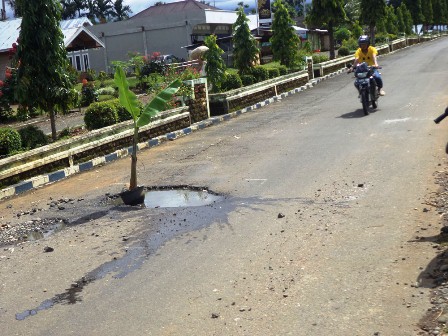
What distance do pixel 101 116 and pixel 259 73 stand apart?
38.5ft

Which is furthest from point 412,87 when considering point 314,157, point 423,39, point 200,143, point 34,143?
point 423,39

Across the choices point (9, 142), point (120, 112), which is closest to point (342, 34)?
point (120, 112)

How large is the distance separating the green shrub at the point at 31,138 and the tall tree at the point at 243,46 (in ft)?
43.0

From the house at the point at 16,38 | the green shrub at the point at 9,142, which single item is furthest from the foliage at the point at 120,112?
the house at the point at 16,38

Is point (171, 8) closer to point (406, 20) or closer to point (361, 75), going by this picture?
point (406, 20)

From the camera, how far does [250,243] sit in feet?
21.9

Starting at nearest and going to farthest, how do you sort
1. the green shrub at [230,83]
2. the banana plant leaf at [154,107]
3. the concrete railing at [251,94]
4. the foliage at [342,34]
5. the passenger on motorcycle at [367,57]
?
the banana plant leaf at [154,107] < the passenger on motorcycle at [367,57] < the concrete railing at [251,94] < the green shrub at [230,83] < the foliage at [342,34]

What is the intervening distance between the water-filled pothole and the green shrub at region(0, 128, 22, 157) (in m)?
4.20

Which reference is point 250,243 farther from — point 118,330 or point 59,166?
point 59,166

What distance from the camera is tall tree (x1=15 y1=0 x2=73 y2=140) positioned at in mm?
14406

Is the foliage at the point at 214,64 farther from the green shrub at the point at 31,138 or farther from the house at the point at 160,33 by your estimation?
the house at the point at 160,33

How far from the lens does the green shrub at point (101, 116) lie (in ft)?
49.0

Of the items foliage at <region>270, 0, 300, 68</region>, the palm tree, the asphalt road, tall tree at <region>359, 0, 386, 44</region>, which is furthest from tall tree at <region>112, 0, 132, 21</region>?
the asphalt road

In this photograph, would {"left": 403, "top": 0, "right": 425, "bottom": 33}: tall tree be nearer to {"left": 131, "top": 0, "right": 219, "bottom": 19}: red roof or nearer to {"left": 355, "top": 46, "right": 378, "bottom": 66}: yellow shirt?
{"left": 131, "top": 0, "right": 219, "bottom": 19}: red roof
